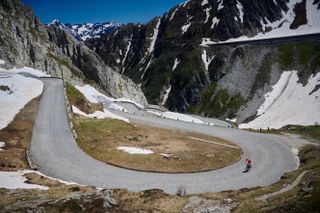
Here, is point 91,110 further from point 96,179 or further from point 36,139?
point 96,179

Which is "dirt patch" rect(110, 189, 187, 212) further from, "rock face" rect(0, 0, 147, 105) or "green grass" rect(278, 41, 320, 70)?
"green grass" rect(278, 41, 320, 70)

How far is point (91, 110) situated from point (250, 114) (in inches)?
3638

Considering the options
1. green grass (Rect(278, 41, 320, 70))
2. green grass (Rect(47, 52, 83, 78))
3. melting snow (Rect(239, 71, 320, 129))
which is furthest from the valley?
green grass (Rect(278, 41, 320, 70))

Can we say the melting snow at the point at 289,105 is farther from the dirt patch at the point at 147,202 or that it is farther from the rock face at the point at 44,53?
the dirt patch at the point at 147,202

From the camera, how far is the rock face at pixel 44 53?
385 feet

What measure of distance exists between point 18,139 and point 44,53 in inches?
3699

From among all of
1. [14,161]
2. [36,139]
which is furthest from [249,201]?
[36,139]

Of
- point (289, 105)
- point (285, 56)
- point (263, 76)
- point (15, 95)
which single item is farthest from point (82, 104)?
point (285, 56)

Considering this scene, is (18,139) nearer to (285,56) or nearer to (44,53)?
(44,53)

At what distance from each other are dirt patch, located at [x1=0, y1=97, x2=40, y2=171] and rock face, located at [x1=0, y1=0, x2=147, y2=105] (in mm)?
56221

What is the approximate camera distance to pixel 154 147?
167ft

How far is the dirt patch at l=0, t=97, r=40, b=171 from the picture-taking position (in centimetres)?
3693

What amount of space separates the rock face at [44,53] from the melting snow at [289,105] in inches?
2448

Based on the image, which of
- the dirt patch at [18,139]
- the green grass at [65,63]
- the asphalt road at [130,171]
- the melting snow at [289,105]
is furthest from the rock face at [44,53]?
the asphalt road at [130,171]
